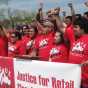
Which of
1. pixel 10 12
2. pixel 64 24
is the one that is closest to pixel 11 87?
pixel 64 24

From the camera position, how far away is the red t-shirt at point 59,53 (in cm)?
633

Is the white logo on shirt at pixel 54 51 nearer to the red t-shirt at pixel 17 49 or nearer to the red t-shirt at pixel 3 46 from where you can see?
the red t-shirt at pixel 17 49

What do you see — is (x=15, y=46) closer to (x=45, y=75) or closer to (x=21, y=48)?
(x=21, y=48)

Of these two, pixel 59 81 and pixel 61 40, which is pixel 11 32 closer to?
pixel 61 40

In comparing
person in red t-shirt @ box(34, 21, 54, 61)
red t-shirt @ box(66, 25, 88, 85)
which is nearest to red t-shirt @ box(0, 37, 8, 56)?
person in red t-shirt @ box(34, 21, 54, 61)

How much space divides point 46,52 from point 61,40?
21.9 inches

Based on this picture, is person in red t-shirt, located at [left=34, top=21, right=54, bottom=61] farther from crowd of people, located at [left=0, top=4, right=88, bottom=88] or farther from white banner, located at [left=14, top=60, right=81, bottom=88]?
white banner, located at [left=14, top=60, right=81, bottom=88]

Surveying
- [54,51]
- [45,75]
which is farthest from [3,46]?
[45,75]

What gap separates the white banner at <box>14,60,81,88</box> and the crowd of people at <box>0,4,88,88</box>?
→ 0.45 ft

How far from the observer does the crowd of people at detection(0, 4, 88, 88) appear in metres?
5.71

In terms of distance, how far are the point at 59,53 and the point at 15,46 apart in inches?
86.5

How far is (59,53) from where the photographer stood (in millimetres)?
6383

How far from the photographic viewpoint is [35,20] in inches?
311

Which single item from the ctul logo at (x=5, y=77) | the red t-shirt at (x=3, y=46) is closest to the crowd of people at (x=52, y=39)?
the red t-shirt at (x=3, y=46)
